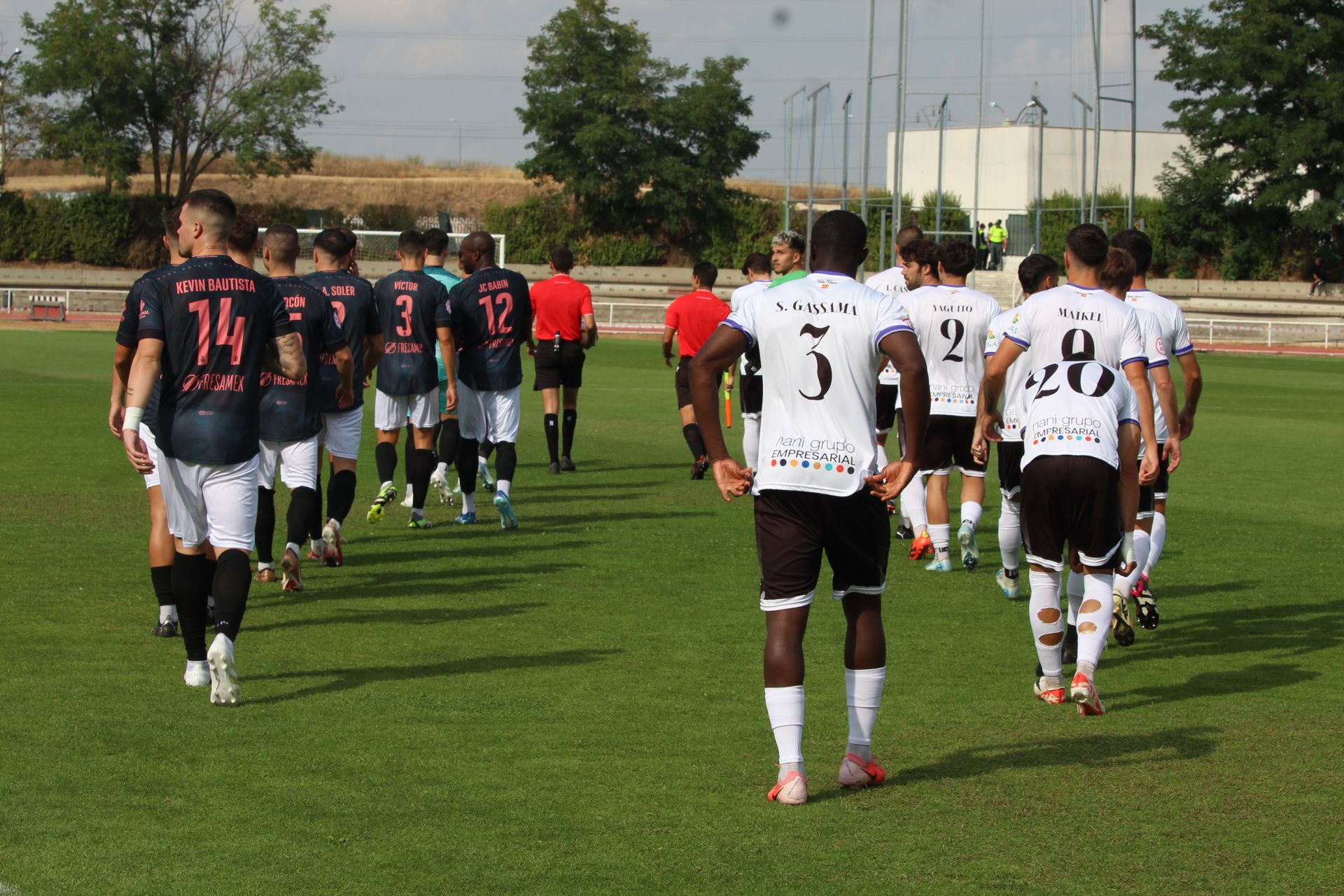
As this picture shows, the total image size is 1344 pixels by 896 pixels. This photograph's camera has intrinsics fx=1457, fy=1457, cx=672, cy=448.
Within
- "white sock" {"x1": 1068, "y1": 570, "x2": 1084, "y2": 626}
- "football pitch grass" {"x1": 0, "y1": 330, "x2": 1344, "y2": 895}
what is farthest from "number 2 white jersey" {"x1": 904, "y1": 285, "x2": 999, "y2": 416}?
"white sock" {"x1": 1068, "y1": 570, "x2": 1084, "y2": 626}

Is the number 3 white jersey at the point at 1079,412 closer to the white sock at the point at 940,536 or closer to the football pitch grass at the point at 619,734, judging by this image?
the football pitch grass at the point at 619,734

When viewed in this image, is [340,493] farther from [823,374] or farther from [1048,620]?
[823,374]

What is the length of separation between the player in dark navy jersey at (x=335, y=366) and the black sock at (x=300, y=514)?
12 cm

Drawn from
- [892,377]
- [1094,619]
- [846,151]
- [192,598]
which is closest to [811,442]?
[1094,619]

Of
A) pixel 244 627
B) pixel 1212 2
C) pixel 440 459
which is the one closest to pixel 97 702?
pixel 244 627

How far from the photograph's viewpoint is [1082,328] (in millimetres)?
6680

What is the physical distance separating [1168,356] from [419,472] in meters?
6.50

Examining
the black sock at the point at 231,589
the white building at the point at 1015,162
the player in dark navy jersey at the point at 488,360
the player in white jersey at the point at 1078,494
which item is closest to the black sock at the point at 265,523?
the black sock at the point at 231,589

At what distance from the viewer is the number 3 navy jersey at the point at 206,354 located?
6402 millimetres

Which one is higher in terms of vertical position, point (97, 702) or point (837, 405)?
point (837, 405)

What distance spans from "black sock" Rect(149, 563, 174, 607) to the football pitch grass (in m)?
0.22

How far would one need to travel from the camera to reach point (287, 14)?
61.3 metres

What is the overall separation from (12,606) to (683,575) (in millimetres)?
4222

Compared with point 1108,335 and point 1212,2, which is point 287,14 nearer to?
point 1212,2
